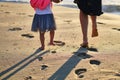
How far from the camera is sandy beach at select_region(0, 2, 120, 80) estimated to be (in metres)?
4.75

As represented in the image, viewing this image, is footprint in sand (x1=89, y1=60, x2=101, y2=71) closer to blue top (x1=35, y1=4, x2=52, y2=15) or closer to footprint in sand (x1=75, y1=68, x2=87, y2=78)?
footprint in sand (x1=75, y1=68, x2=87, y2=78)

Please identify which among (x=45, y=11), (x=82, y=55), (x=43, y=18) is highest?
(x=45, y=11)

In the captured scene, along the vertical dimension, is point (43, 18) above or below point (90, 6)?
below

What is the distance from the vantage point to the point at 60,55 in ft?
18.1

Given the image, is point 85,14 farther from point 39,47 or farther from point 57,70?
point 57,70

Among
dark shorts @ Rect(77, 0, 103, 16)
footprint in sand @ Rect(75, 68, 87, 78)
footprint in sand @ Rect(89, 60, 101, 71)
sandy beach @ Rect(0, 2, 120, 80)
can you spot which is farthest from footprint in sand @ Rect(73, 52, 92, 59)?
dark shorts @ Rect(77, 0, 103, 16)

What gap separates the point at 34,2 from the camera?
5.77 m

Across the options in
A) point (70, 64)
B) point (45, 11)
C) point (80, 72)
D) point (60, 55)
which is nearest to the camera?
point (80, 72)

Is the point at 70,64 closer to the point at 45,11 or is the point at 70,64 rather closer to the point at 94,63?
the point at 94,63

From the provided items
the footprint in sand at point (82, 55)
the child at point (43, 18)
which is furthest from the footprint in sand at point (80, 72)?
the child at point (43, 18)

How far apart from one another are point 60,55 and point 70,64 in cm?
43

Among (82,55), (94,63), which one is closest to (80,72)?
(94,63)

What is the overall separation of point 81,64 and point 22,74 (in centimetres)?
89

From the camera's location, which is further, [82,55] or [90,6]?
[90,6]
